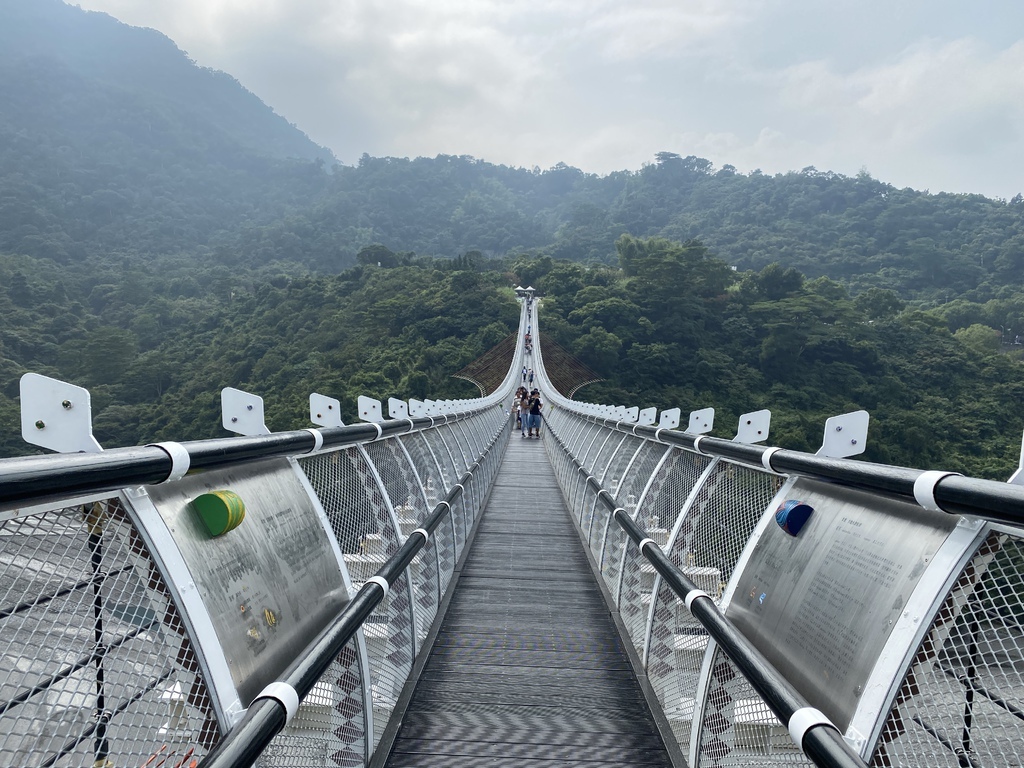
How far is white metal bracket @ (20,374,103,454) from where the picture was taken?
1166mm

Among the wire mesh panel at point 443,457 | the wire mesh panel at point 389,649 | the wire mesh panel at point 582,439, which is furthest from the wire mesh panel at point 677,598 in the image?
the wire mesh panel at point 582,439

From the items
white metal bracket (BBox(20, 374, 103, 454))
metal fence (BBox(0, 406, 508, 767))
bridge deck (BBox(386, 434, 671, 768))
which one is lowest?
bridge deck (BBox(386, 434, 671, 768))

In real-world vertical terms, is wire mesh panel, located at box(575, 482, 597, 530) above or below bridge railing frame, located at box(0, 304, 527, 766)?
below

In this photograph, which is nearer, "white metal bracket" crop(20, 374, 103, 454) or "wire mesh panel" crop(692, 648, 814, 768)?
"white metal bracket" crop(20, 374, 103, 454)

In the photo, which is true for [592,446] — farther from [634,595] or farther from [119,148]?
[119,148]

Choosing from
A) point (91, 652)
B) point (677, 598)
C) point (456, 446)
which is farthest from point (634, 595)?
point (91, 652)

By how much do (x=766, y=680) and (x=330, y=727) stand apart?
1.26 metres

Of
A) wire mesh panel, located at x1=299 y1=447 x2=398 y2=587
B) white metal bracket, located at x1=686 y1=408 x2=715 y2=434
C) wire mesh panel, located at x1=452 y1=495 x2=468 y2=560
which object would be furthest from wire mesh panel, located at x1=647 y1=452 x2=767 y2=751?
wire mesh panel, located at x1=452 y1=495 x2=468 y2=560

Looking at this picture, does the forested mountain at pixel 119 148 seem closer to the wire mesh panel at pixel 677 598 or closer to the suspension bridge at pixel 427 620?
the suspension bridge at pixel 427 620

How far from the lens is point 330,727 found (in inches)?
73.6

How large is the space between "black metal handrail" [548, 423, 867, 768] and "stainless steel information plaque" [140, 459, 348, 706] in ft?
3.76

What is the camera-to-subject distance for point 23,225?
252 feet

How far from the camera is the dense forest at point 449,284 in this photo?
133 ft

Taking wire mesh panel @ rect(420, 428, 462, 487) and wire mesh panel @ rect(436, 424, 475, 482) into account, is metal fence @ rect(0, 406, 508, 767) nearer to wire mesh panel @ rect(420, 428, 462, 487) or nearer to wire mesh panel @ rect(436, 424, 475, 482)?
wire mesh panel @ rect(420, 428, 462, 487)
